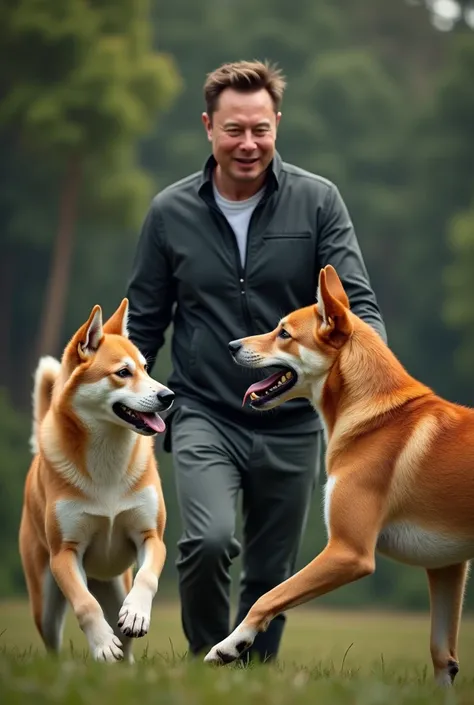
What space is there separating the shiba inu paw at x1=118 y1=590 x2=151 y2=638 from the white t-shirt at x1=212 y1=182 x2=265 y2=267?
1.92m

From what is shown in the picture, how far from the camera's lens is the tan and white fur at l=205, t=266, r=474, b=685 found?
584 cm

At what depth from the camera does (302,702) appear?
184 inches

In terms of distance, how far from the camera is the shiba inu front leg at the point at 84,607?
608 centimetres

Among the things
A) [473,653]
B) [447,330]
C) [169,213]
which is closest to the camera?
[169,213]

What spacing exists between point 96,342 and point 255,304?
848mm

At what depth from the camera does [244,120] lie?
22.9 ft

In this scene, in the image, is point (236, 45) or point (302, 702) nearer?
point (302, 702)

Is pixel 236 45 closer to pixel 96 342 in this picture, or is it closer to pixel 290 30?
pixel 290 30

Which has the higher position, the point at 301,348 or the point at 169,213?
the point at 169,213

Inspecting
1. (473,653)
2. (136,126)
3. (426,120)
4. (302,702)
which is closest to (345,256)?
(302,702)

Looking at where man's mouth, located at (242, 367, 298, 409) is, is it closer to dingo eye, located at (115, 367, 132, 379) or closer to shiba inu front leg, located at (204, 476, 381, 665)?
dingo eye, located at (115, 367, 132, 379)

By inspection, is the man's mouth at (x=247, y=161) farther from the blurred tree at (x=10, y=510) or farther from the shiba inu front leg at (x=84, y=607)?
the blurred tree at (x=10, y=510)

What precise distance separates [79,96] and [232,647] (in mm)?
25418

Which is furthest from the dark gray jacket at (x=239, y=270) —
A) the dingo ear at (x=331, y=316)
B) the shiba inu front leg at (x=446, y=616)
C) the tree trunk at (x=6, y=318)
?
the tree trunk at (x=6, y=318)
